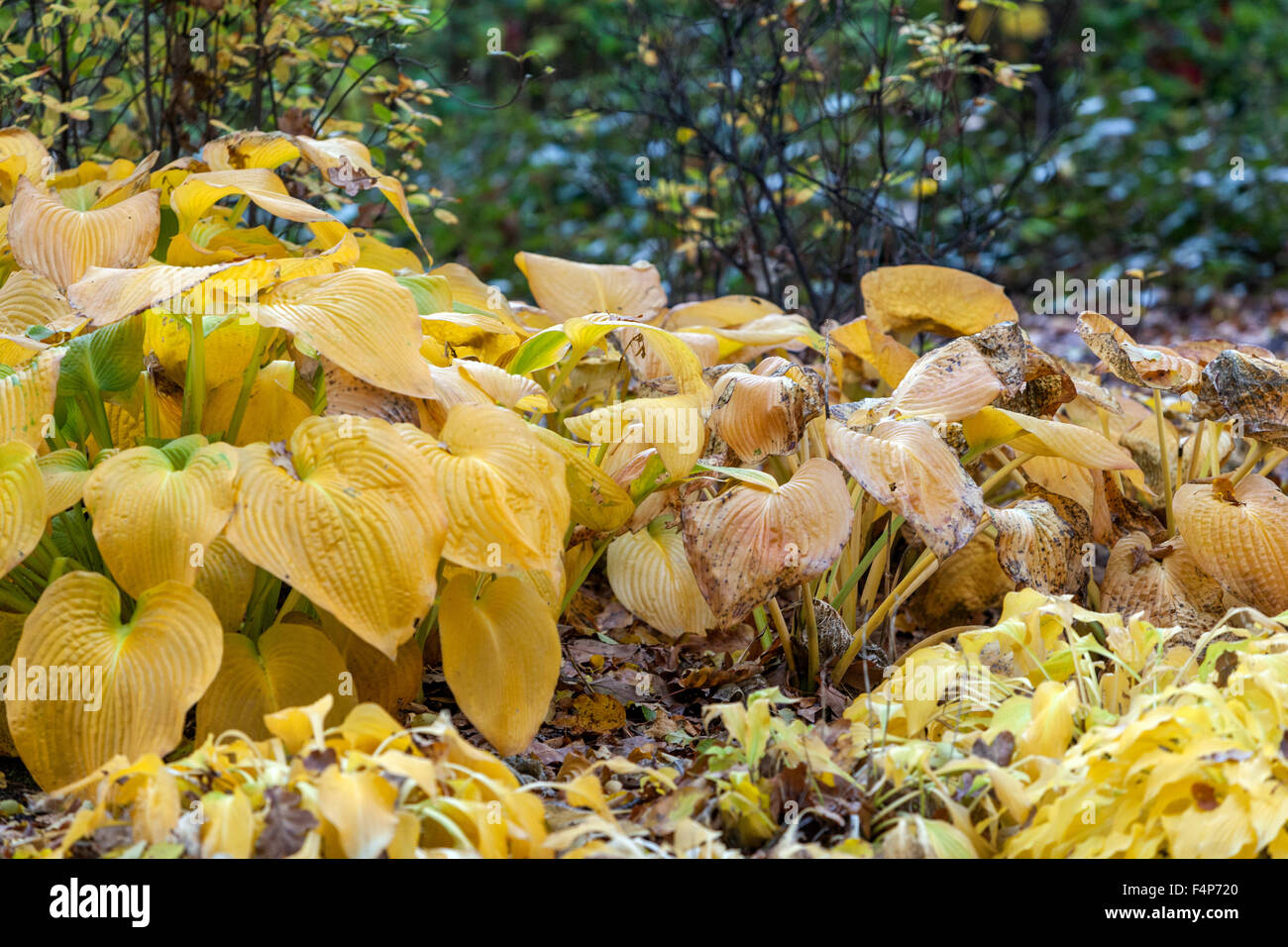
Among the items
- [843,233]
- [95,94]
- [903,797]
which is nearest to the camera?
[903,797]

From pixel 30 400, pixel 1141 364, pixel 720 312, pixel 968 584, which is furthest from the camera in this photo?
pixel 720 312

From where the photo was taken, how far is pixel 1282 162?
24.3 feet

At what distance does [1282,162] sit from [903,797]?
24.7 ft

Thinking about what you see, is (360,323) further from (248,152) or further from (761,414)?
(248,152)

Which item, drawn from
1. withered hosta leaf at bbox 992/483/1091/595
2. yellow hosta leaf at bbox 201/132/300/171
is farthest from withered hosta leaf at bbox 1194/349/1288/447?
yellow hosta leaf at bbox 201/132/300/171

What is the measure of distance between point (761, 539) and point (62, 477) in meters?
1.03

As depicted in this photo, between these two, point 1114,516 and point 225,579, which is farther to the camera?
point 1114,516

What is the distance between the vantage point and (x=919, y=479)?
68.4 inches

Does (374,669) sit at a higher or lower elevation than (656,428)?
lower

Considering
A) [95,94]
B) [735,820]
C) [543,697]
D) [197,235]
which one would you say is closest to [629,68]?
[95,94]

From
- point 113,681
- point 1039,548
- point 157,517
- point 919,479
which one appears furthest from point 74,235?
point 1039,548

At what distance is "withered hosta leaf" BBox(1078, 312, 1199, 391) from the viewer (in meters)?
2.17

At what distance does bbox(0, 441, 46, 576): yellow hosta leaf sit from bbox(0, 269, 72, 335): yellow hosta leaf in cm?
59
